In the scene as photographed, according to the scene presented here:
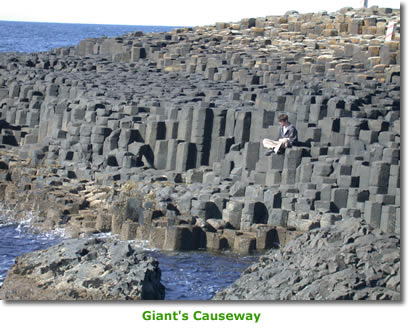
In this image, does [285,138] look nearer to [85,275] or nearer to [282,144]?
[282,144]

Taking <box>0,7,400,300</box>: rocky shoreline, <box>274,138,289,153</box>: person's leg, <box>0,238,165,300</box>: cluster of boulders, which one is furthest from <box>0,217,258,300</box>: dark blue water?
<box>274,138,289,153</box>: person's leg

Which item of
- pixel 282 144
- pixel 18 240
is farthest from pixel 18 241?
pixel 282 144

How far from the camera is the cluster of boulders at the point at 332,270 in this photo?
1337cm

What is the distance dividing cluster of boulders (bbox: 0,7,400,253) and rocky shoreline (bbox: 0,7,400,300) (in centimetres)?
3

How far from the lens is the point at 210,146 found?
2458 centimetres

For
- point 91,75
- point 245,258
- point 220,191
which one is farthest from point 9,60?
point 245,258

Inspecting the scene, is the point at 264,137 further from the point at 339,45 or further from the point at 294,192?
the point at 339,45

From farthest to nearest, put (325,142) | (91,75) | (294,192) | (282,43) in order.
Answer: (282,43), (91,75), (325,142), (294,192)

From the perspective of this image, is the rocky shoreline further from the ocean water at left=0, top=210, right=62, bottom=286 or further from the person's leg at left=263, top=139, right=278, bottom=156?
the ocean water at left=0, top=210, right=62, bottom=286

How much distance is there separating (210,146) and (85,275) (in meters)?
9.94

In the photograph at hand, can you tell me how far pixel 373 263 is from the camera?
1380 cm

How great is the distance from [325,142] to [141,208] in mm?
4518

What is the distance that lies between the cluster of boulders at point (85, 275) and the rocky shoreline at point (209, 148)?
439 centimetres

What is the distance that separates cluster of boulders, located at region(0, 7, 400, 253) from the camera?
807 inches
